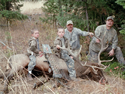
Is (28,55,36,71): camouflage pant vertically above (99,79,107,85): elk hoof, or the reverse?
(28,55,36,71): camouflage pant

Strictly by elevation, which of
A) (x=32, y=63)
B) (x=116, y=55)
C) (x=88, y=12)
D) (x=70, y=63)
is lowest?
(x=116, y=55)

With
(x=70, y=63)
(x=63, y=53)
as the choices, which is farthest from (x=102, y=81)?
(x=63, y=53)

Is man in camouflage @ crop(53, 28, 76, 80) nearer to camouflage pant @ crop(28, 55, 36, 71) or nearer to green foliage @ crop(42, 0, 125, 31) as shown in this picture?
camouflage pant @ crop(28, 55, 36, 71)

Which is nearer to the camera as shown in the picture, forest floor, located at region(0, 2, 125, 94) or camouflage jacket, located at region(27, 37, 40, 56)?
forest floor, located at region(0, 2, 125, 94)

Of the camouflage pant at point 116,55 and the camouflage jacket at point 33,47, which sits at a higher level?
the camouflage jacket at point 33,47

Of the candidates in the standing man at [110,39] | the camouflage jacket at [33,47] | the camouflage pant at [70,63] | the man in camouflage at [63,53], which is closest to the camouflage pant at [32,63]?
the camouflage jacket at [33,47]

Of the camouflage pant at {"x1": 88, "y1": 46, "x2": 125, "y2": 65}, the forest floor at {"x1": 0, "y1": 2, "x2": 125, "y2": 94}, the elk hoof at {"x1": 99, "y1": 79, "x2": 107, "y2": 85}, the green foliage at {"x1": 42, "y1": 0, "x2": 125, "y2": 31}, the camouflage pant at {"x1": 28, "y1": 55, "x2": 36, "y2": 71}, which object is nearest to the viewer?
the forest floor at {"x1": 0, "y1": 2, "x2": 125, "y2": 94}

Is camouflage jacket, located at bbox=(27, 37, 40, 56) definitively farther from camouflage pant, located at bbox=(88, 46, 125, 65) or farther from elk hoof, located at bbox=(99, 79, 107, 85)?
camouflage pant, located at bbox=(88, 46, 125, 65)

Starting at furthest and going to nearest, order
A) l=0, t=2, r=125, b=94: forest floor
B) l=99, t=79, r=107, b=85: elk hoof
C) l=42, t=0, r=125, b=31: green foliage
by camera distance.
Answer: l=42, t=0, r=125, b=31: green foliage, l=99, t=79, r=107, b=85: elk hoof, l=0, t=2, r=125, b=94: forest floor

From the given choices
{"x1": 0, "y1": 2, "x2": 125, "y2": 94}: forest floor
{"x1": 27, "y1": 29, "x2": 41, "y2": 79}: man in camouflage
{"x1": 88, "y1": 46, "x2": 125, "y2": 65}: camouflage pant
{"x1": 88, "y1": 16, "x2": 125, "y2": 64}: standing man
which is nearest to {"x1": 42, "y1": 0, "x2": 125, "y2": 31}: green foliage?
{"x1": 88, "y1": 16, "x2": 125, "y2": 64}: standing man

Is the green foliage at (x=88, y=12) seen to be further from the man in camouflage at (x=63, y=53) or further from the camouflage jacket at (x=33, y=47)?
the camouflage jacket at (x=33, y=47)

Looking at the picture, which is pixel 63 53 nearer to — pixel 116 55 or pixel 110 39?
pixel 110 39

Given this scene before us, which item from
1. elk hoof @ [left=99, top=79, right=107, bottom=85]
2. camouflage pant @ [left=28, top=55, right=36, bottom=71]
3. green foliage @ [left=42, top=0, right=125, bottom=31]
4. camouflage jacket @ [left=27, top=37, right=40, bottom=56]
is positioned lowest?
elk hoof @ [left=99, top=79, right=107, bottom=85]

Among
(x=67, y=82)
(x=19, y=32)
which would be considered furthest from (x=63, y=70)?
(x=19, y=32)
